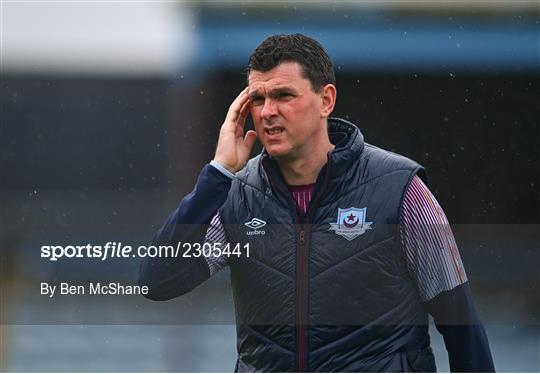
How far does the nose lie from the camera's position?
119 inches

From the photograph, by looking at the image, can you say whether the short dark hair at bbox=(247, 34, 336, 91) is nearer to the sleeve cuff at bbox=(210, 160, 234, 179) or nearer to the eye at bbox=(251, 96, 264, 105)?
the eye at bbox=(251, 96, 264, 105)

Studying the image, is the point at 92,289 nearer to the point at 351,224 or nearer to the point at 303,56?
the point at 351,224

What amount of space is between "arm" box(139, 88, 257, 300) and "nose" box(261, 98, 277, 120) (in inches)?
2.1

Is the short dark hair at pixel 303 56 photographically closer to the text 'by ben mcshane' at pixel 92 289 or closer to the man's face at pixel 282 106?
the man's face at pixel 282 106

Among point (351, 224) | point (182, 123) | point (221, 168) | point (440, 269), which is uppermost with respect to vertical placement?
point (182, 123)

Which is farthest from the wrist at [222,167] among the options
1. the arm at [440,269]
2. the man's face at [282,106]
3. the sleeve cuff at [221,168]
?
the arm at [440,269]

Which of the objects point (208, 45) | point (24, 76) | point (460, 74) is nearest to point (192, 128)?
point (208, 45)

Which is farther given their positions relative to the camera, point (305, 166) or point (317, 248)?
point (305, 166)

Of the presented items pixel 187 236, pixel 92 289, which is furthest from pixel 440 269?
pixel 92 289

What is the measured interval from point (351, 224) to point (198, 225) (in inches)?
15.8

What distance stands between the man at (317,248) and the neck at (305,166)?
0.7 inches

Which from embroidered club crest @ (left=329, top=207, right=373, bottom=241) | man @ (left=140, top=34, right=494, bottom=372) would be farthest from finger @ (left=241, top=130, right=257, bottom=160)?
embroidered club crest @ (left=329, top=207, right=373, bottom=241)

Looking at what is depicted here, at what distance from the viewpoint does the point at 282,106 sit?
9.93 ft

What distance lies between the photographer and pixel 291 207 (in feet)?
10.0
